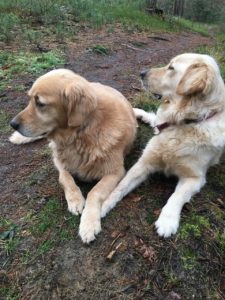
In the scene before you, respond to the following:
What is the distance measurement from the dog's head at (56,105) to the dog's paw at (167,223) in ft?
3.53

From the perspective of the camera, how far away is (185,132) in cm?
335

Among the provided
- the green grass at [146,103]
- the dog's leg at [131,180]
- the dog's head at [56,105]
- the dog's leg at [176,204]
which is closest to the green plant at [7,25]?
the green grass at [146,103]

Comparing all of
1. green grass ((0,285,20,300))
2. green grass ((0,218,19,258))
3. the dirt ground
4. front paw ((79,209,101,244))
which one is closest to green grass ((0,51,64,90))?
the dirt ground

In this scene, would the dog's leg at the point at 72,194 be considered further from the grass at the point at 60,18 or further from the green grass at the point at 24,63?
the grass at the point at 60,18

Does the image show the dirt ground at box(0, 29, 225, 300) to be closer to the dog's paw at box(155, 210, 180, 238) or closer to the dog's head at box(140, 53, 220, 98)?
the dog's paw at box(155, 210, 180, 238)

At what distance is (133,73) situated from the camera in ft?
22.8

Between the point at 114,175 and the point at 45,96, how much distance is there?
0.94 meters

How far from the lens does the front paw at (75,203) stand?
311 centimetres

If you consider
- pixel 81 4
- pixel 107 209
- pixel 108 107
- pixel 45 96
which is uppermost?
pixel 45 96

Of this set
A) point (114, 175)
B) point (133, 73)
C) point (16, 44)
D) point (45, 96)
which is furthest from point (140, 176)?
point (16, 44)

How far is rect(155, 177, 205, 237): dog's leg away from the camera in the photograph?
2.90 metres

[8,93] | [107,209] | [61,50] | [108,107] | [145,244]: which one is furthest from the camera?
[61,50]

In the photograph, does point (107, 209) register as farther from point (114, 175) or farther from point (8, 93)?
point (8, 93)

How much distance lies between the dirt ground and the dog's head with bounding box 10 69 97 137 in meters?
0.65
